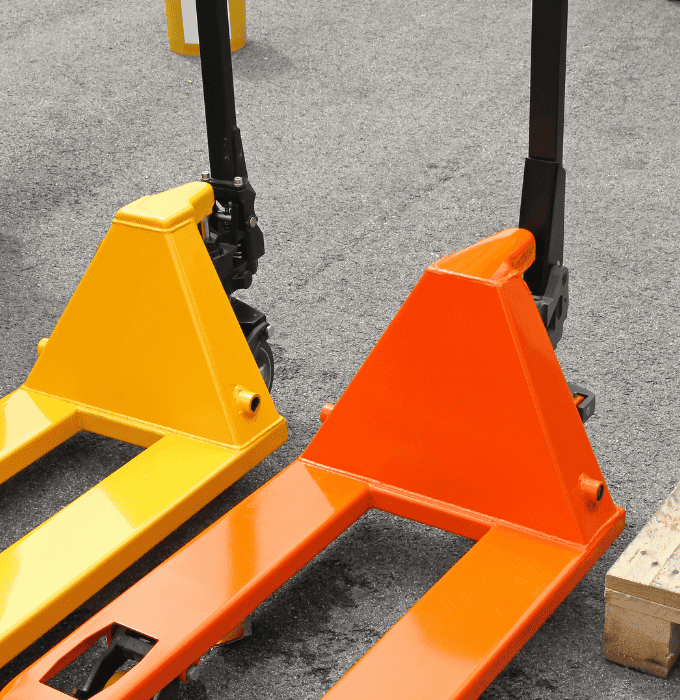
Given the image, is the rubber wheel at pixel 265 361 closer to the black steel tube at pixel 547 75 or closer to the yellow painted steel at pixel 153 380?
the yellow painted steel at pixel 153 380

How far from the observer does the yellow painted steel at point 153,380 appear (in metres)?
2.17

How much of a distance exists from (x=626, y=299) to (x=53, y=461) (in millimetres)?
1765

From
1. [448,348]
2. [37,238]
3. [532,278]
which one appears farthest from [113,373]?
[37,238]

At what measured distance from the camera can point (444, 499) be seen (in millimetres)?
2076

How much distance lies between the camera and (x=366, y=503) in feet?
7.02

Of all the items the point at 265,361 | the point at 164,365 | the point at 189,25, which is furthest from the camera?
the point at 189,25

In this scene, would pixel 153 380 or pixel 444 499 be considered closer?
pixel 444 499

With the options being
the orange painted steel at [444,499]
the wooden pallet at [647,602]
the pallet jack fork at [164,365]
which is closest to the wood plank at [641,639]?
the wooden pallet at [647,602]

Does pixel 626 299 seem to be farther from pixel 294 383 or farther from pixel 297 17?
pixel 297 17

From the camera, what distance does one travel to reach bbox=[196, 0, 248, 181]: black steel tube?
2365 mm

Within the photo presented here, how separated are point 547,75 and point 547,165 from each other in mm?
181

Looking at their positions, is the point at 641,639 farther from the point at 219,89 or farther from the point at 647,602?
the point at 219,89

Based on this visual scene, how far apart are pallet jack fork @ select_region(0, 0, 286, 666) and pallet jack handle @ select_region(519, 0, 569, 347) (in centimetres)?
68

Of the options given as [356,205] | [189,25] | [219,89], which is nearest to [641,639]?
[219,89]
